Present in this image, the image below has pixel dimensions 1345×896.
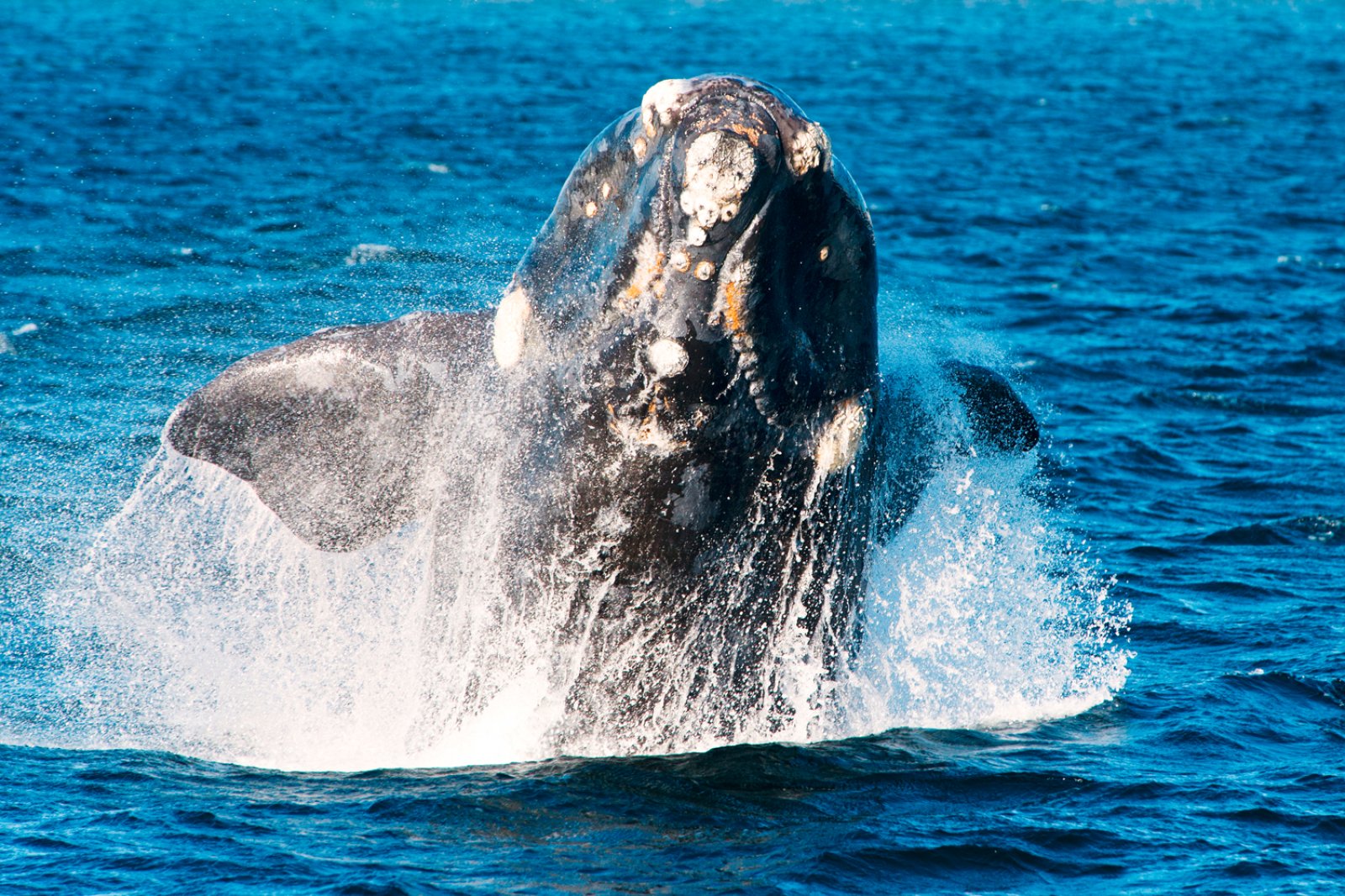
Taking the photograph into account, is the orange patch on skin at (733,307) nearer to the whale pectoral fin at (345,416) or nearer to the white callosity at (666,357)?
the white callosity at (666,357)

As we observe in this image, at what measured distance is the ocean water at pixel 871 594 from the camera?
1085 centimetres

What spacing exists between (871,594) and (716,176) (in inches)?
186

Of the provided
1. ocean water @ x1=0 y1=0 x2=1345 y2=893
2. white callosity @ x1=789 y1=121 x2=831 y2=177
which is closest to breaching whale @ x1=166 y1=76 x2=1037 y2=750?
white callosity @ x1=789 y1=121 x2=831 y2=177

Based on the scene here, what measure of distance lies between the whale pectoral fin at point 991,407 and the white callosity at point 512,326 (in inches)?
154

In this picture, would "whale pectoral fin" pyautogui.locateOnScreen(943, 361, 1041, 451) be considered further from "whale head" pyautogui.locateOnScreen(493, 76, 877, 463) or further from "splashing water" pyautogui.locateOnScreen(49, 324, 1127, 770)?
"whale head" pyautogui.locateOnScreen(493, 76, 877, 463)

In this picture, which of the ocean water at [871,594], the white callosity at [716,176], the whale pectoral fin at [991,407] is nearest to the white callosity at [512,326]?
the white callosity at [716,176]

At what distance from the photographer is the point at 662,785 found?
37.7 ft

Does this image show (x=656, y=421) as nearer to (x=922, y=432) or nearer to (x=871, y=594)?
(x=922, y=432)

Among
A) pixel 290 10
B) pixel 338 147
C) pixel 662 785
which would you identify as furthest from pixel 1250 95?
pixel 662 785

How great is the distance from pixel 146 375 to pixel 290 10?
89539mm

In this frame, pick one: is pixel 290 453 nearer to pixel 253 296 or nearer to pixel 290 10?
pixel 253 296

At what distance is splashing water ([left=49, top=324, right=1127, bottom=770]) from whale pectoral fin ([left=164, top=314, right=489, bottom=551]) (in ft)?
1.20

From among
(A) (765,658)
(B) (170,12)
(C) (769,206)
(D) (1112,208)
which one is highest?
(B) (170,12)

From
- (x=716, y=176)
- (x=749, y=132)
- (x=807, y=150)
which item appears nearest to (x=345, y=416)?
(x=716, y=176)
